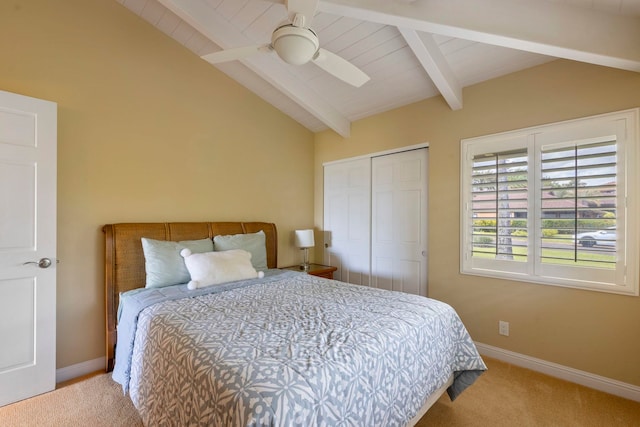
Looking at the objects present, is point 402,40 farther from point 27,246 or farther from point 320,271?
point 27,246

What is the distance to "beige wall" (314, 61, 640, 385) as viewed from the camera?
221cm

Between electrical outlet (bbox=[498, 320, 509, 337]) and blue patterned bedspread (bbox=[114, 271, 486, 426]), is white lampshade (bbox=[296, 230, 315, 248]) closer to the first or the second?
blue patterned bedspread (bbox=[114, 271, 486, 426])

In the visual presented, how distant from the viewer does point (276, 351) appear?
1290 mm

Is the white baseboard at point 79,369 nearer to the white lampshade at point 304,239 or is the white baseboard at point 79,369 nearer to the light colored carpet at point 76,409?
the light colored carpet at point 76,409

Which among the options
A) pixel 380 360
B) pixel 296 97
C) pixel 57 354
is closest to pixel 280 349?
pixel 380 360

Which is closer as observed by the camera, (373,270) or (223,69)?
(223,69)

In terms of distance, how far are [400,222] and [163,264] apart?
248 centimetres

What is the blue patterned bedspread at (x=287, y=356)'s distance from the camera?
1.10 metres

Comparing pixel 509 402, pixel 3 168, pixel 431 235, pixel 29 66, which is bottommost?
pixel 509 402

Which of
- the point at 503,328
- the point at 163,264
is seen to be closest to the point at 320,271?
the point at 163,264

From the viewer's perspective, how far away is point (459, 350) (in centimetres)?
194

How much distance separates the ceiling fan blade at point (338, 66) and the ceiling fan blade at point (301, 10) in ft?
0.64

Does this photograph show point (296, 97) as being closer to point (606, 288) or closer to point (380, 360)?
point (380, 360)

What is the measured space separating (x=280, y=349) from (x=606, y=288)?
97.8 inches
